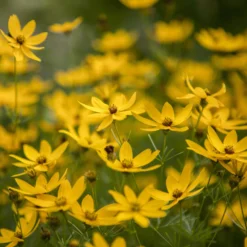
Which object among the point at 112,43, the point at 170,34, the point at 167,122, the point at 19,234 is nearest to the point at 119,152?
the point at 167,122

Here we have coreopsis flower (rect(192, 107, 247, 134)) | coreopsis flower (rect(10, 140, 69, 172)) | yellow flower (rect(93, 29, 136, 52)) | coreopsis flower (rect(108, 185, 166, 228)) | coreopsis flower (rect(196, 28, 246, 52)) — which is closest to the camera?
coreopsis flower (rect(108, 185, 166, 228))

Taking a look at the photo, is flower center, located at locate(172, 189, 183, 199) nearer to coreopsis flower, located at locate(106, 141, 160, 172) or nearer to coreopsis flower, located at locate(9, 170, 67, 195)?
coreopsis flower, located at locate(106, 141, 160, 172)

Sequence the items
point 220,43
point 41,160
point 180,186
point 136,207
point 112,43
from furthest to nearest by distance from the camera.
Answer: point 112,43 → point 220,43 → point 41,160 → point 180,186 → point 136,207

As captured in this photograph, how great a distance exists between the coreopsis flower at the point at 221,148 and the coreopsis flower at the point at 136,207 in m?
0.16

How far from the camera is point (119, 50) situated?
2.68 m

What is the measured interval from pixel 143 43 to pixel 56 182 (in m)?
3.22

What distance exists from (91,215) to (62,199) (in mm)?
65

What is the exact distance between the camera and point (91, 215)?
1056 millimetres

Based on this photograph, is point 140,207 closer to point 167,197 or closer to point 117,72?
point 167,197

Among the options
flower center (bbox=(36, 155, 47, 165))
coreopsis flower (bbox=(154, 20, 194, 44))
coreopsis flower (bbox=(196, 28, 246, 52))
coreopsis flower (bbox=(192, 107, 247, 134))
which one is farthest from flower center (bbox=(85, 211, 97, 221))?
coreopsis flower (bbox=(154, 20, 194, 44))

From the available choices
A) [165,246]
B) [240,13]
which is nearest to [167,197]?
[165,246]

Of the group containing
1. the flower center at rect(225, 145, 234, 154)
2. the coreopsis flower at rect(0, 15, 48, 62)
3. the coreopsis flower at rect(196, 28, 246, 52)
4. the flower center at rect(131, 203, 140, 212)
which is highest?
the coreopsis flower at rect(0, 15, 48, 62)

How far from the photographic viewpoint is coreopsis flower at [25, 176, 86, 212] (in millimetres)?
1053

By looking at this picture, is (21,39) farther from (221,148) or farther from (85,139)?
(221,148)
